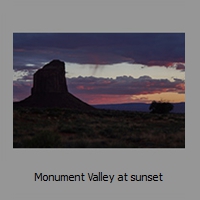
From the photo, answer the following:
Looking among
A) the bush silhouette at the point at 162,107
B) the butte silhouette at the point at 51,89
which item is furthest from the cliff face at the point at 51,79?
the bush silhouette at the point at 162,107

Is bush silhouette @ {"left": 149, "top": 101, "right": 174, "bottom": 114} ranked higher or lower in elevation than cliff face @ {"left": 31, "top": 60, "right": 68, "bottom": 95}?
lower

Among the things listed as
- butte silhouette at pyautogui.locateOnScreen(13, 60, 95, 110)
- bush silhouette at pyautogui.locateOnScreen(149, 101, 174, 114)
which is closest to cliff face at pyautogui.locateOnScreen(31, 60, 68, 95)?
butte silhouette at pyautogui.locateOnScreen(13, 60, 95, 110)

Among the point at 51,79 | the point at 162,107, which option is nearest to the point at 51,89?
the point at 51,79

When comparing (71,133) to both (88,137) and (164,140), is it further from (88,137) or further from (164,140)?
(164,140)

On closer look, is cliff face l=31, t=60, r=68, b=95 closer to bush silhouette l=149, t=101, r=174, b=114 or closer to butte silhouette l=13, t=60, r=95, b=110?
butte silhouette l=13, t=60, r=95, b=110

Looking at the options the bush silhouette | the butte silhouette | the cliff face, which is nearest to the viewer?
the bush silhouette

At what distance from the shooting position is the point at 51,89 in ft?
289

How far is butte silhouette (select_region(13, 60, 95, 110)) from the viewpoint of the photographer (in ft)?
248

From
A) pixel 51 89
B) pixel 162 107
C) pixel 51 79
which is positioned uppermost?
pixel 51 79

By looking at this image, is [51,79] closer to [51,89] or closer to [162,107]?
[51,89]

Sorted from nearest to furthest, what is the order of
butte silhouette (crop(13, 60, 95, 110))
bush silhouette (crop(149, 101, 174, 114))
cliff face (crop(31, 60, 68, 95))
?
bush silhouette (crop(149, 101, 174, 114)) < butte silhouette (crop(13, 60, 95, 110)) < cliff face (crop(31, 60, 68, 95))

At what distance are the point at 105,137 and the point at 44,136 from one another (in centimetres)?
481

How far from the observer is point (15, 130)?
20.7 m

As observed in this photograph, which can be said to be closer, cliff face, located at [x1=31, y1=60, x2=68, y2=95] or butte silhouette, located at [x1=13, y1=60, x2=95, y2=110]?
butte silhouette, located at [x1=13, y1=60, x2=95, y2=110]
